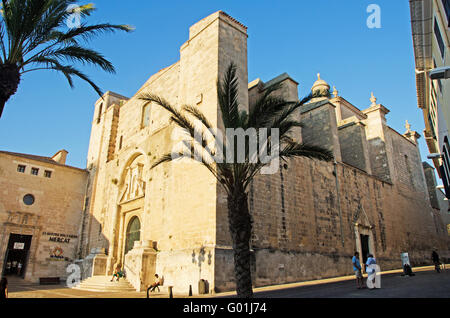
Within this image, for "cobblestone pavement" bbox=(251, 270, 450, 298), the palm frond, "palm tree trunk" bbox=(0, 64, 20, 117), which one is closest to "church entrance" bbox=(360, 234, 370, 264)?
"cobblestone pavement" bbox=(251, 270, 450, 298)

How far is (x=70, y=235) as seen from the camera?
19.7m

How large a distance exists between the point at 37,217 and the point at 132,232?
7341 mm

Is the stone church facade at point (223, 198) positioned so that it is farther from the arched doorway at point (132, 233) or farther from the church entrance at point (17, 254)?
the church entrance at point (17, 254)

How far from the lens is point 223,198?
10.5m

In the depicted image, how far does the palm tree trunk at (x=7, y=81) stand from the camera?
6273 millimetres

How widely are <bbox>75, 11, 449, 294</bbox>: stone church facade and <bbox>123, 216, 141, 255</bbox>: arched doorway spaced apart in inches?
2.0

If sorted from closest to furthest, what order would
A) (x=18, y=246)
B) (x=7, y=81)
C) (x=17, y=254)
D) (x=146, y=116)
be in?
(x=7, y=81) < (x=18, y=246) < (x=146, y=116) < (x=17, y=254)

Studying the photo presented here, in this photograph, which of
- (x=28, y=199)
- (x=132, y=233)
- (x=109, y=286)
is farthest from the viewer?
(x=28, y=199)

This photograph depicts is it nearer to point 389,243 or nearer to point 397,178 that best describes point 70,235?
point 389,243

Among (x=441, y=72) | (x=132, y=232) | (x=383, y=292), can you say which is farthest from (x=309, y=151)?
(x=132, y=232)

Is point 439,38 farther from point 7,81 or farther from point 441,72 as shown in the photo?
point 7,81

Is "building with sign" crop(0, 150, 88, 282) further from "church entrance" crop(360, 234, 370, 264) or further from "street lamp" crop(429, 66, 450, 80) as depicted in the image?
"street lamp" crop(429, 66, 450, 80)

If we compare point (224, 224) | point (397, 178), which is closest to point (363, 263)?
point (397, 178)

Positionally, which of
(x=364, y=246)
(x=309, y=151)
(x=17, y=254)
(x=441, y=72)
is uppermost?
(x=441, y=72)
